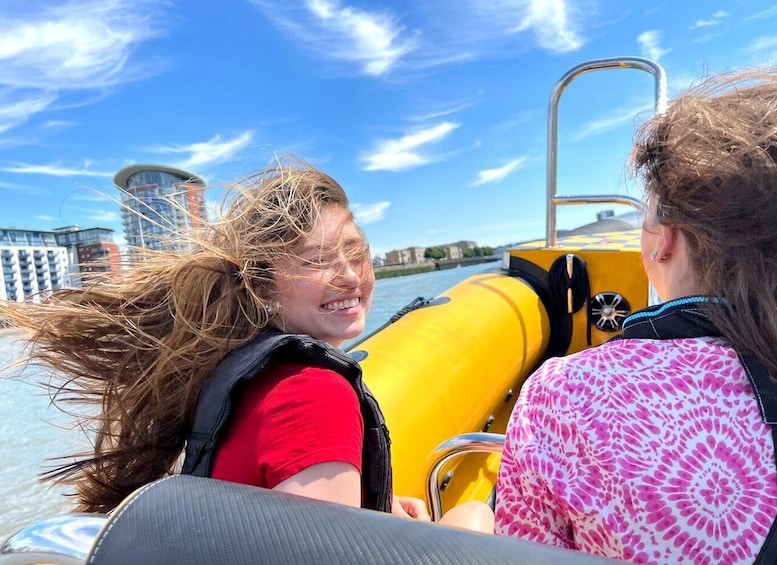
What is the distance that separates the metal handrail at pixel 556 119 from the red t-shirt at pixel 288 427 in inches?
60.9

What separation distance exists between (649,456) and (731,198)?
280 mm

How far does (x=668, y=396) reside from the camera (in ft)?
1.70

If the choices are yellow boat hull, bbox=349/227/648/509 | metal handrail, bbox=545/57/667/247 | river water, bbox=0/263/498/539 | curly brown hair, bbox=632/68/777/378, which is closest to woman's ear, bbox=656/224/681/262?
curly brown hair, bbox=632/68/777/378

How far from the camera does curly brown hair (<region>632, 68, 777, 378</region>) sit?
0.54 metres

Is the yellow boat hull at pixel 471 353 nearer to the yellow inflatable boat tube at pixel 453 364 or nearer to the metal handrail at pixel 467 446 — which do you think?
the yellow inflatable boat tube at pixel 453 364

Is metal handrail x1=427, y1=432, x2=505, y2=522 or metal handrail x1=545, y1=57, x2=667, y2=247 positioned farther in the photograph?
metal handrail x1=545, y1=57, x2=667, y2=247

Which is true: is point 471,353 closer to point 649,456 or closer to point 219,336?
point 219,336

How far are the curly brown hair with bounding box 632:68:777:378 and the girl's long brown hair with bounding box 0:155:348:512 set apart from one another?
20.7 inches

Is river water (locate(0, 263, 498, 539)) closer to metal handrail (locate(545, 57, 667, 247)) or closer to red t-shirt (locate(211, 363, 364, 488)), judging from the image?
red t-shirt (locate(211, 363, 364, 488))

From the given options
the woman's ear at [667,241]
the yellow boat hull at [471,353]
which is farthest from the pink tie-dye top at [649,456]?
the yellow boat hull at [471,353]

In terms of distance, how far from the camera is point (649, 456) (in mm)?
497

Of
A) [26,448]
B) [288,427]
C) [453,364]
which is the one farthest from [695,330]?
[26,448]

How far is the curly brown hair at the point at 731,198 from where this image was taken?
54 cm

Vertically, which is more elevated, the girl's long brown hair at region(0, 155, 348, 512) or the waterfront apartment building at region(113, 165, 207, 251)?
the waterfront apartment building at region(113, 165, 207, 251)
